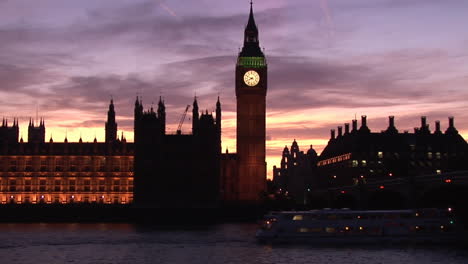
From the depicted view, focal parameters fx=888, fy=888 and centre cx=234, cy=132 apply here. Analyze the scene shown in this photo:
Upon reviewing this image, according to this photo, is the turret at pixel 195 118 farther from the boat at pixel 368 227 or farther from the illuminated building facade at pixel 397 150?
the boat at pixel 368 227

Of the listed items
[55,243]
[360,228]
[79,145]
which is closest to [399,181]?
[360,228]

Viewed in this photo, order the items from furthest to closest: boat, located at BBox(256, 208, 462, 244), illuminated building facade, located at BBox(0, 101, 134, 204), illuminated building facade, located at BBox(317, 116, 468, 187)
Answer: illuminated building facade, located at BBox(317, 116, 468, 187) < illuminated building facade, located at BBox(0, 101, 134, 204) < boat, located at BBox(256, 208, 462, 244)

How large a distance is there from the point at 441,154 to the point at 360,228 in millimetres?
81241

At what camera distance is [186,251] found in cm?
6919

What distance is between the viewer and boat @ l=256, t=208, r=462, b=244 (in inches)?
2940

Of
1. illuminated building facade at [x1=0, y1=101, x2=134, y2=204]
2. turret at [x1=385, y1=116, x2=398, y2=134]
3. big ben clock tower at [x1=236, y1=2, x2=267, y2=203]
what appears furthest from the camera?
turret at [x1=385, y1=116, x2=398, y2=134]

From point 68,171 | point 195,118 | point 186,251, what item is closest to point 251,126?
point 195,118

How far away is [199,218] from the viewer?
122 m

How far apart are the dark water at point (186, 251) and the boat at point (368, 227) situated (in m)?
2.80

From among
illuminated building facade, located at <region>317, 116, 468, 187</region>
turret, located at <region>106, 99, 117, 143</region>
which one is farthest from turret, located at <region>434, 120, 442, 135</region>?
turret, located at <region>106, 99, 117, 143</region>

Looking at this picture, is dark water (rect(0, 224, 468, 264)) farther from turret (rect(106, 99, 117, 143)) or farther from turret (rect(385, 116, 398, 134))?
turret (rect(385, 116, 398, 134))

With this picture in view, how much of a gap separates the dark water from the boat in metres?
2.80

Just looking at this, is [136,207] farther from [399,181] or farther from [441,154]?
[441,154]

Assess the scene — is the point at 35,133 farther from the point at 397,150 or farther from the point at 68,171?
the point at 397,150
